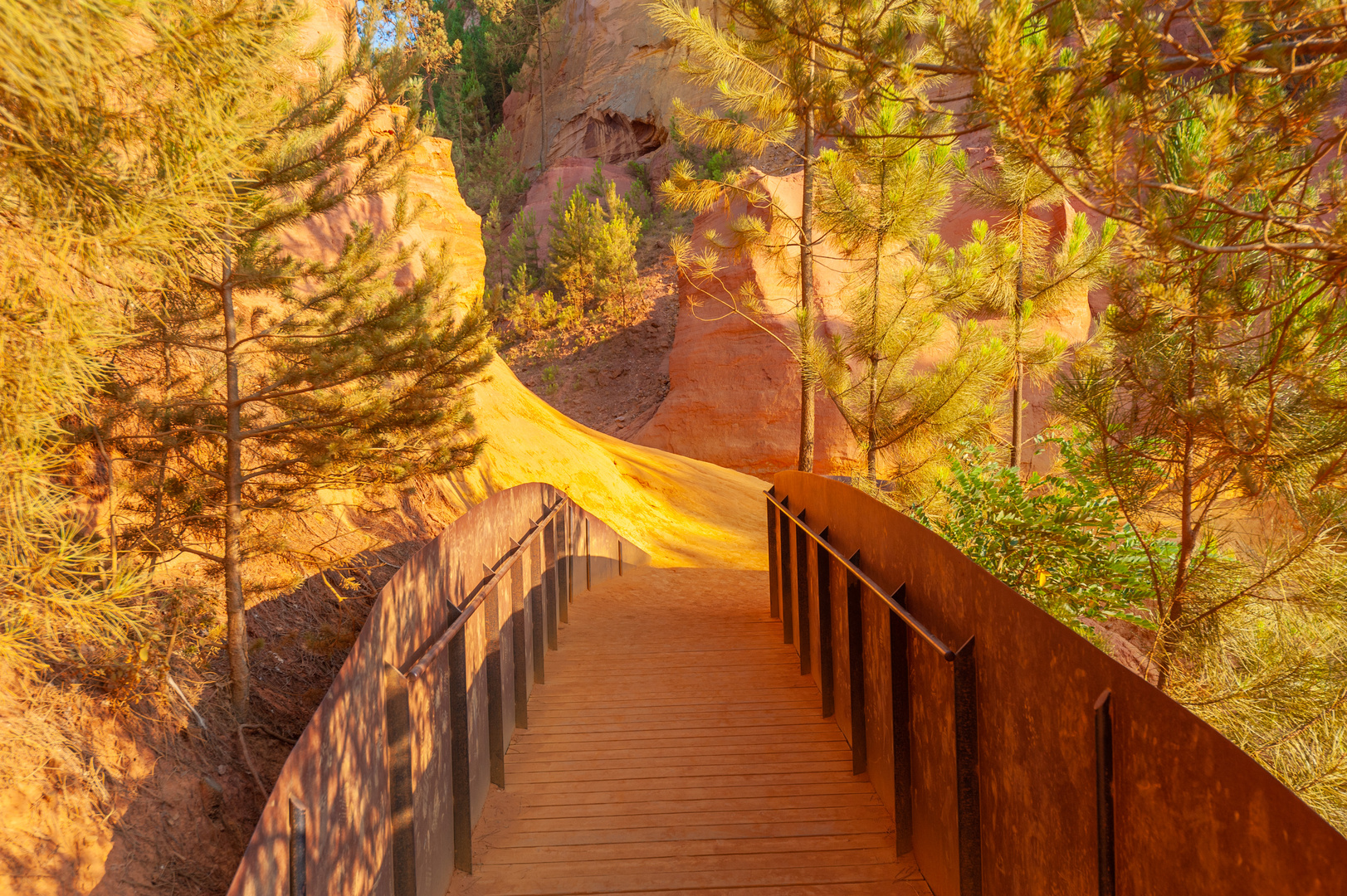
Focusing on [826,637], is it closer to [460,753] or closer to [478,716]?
[478,716]

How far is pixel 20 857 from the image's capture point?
2.55 metres

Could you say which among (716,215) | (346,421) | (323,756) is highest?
(716,215)

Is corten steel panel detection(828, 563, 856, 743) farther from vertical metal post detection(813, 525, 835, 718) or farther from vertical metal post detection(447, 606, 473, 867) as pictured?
vertical metal post detection(447, 606, 473, 867)

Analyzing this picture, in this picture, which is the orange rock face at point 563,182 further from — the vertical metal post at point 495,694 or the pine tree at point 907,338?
the vertical metal post at point 495,694

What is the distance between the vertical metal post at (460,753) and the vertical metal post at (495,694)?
2.45 feet

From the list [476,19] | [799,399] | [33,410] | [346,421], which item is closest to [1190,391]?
[346,421]

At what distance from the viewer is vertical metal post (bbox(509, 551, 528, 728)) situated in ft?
18.6

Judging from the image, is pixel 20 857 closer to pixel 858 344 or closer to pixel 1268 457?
pixel 1268 457

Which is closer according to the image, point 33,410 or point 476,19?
point 33,410

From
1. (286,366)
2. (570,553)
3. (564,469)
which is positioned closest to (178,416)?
(286,366)

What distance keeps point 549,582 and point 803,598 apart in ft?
8.07

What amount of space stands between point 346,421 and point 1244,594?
5935 mm

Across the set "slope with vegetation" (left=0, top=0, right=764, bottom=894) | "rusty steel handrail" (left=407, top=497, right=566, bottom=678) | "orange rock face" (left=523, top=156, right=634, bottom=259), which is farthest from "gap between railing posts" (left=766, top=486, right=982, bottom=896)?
"orange rock face" (left=523, top=156, right=634, bottom=259)

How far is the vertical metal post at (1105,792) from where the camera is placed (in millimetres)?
2303
